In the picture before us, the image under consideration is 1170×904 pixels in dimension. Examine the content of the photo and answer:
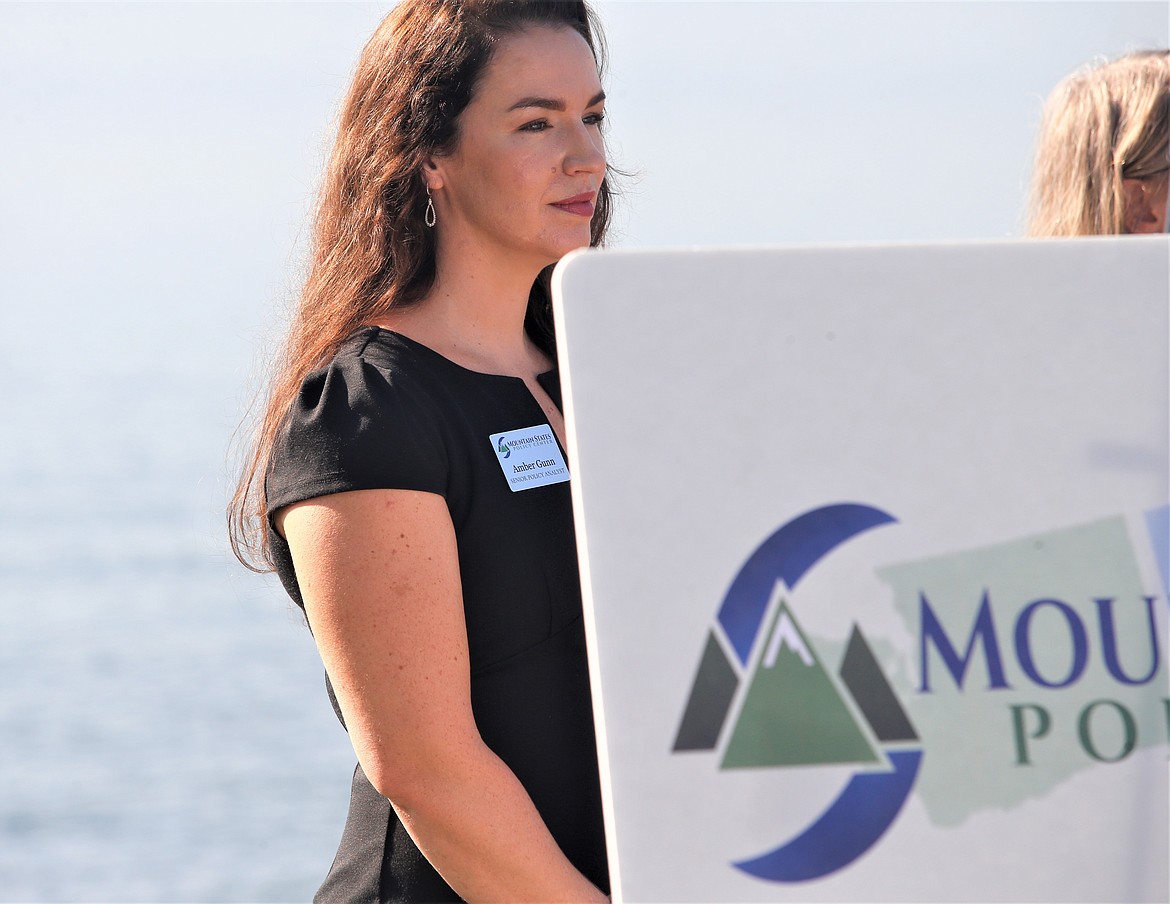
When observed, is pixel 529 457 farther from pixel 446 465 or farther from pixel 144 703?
pixel 144 703

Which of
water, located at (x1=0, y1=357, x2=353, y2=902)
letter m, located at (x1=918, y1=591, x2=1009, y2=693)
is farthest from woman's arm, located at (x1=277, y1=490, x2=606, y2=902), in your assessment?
water, located at (x1=0, y1=357, x2=353, y2=902)

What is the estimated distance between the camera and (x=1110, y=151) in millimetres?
1840

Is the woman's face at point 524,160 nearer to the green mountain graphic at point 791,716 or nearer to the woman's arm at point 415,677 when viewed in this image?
the woman's arm at point 415,677

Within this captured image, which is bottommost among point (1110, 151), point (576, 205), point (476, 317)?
point (476, 317)

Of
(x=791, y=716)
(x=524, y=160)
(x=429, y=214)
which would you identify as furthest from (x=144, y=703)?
(x=791, y=716)

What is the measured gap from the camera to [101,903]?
839cm

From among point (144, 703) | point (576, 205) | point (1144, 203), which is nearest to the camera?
point (576, 205)

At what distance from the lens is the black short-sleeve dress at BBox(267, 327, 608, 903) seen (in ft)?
4.15

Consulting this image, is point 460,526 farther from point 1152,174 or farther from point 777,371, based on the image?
point 1152,174

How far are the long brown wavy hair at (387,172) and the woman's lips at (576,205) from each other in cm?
14

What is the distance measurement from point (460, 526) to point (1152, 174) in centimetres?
114

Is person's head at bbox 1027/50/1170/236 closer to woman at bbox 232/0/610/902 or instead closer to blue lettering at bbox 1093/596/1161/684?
woman at bbox 232/0/610/902

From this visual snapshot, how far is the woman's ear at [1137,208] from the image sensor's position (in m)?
1.82

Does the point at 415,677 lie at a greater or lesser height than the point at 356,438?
lesser
